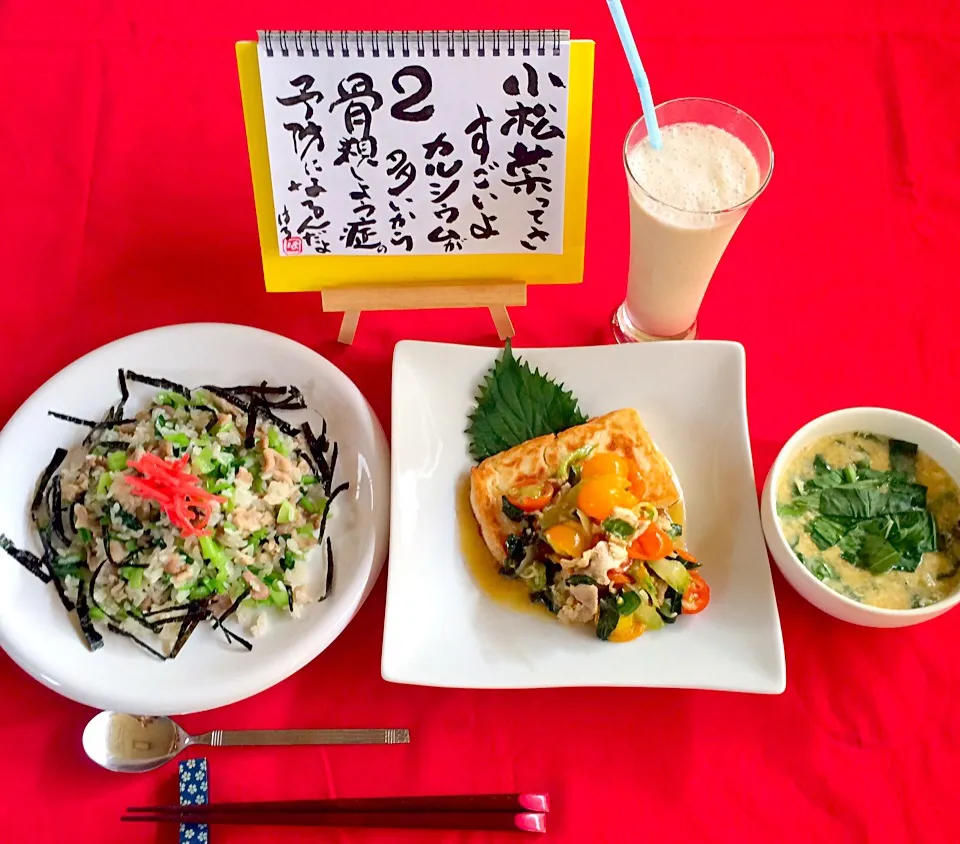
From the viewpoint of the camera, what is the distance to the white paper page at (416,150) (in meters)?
1.86

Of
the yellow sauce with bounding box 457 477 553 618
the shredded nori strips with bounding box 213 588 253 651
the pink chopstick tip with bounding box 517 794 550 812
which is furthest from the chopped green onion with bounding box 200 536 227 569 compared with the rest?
the pink chopstick tip with bounding box 517 794 550 812

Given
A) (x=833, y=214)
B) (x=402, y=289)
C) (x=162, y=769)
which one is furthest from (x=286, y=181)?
(x=833, y=214)

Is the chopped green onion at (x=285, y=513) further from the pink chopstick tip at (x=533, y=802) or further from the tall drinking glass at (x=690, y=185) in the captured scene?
the tall drinking glass at (x=690, y=185)

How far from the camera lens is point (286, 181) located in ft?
6.54

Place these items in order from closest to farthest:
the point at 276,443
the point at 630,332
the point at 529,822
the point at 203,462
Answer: the point at 529,822 → the point at 203,462 → the point at 276,443 → the point at 630,332

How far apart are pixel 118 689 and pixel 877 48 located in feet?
9.87

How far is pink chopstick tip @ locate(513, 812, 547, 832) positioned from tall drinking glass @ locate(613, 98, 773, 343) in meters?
1.32

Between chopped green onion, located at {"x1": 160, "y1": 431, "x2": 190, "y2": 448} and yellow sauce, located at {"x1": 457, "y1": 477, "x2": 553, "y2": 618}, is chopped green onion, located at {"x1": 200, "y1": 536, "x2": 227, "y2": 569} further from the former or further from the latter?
yellow sauce, located at {"x1": 457, "y1": 477, "x2": 553, "y2": 618}

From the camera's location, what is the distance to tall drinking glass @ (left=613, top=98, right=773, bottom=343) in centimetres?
204

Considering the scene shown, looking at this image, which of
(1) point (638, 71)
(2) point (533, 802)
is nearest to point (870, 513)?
(2) point (533, 802)

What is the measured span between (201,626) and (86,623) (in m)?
0.25

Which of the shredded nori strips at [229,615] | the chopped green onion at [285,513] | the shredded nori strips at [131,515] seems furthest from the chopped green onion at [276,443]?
the shredded nori strips at [229,615]

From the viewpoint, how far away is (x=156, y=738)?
1879 millimetres

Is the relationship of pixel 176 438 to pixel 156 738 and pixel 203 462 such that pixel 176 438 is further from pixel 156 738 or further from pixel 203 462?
pixel 156 738
